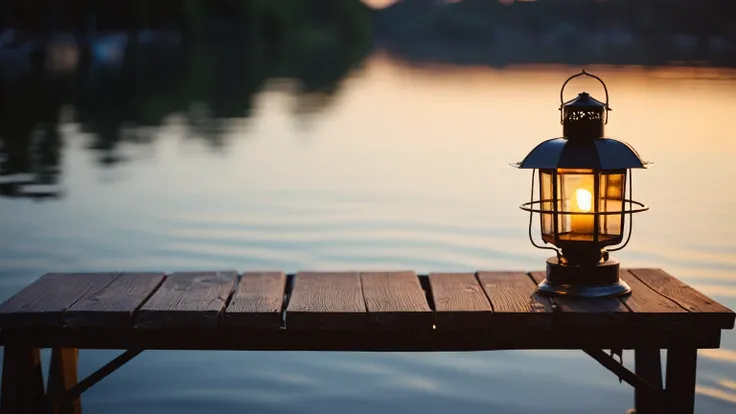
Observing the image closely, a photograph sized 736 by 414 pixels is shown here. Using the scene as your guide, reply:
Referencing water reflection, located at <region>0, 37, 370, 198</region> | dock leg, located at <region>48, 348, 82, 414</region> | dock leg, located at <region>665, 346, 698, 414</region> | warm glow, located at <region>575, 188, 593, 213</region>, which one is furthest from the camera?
water reflection, located at <region>0, 37, 370, 198</region>

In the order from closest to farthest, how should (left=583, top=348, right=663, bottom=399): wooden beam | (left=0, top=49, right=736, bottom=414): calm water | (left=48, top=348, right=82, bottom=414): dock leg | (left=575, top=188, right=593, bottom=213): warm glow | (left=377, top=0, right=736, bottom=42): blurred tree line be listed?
(left=583, top=348, right=663, bottom=399): wooden beam, (left=575, top=188, right=593, bottom=213): warm glow, (left=48, top=348, right=82, bottom=414): dock leg, (left=0, top=49, right=736, bottom=414): calm water, (left=377, top=0, right=736, bottom=42): blurred tree line

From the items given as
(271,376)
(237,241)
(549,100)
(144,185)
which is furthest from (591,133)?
(549,100)

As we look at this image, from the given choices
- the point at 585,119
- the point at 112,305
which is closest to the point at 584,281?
the point at 585,119

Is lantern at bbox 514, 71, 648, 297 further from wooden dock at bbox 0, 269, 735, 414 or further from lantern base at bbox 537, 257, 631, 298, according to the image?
wooden dock at bbox 0, 269, 735, 414

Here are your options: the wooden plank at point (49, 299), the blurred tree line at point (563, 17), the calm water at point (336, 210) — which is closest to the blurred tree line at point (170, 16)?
the blurred tree line at point (563, 17)

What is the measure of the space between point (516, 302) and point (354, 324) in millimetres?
640

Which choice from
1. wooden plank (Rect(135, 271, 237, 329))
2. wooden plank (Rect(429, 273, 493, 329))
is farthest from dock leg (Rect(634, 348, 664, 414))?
wooden plank (Rect(135, 271, 237, 329))

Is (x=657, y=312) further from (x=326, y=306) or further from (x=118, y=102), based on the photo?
(x=118, y=102)

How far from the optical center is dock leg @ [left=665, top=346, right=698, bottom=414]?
15.3ft

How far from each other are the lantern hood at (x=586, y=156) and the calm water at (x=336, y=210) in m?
1.99

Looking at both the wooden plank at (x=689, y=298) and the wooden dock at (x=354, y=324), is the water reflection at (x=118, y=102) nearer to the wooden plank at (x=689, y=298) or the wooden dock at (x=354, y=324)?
the wooden dock at (x=354, y=324)

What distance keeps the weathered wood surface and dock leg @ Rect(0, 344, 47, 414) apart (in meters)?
0.10

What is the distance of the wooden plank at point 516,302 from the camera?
14.9ft

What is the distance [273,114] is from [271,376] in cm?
2091
